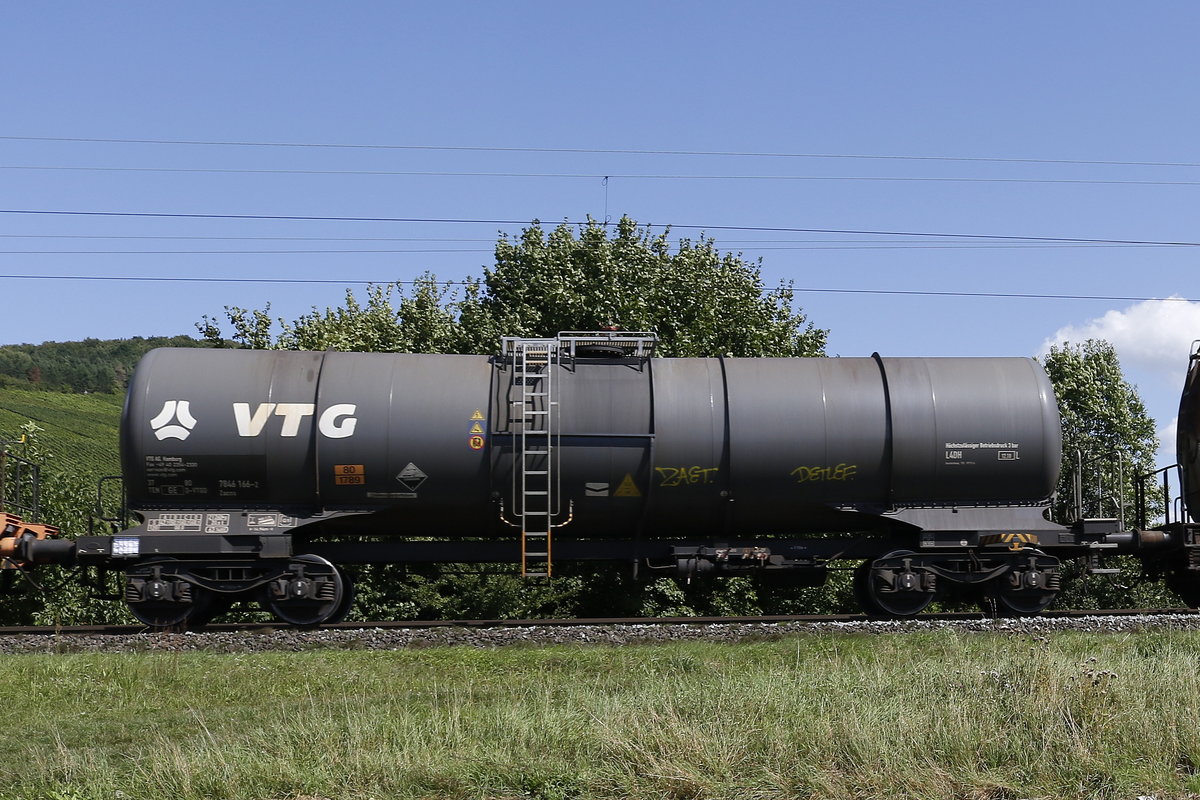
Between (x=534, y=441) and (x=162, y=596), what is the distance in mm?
5507

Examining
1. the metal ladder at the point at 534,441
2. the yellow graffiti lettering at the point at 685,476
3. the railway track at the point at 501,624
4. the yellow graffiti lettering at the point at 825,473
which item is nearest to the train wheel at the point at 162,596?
the railway track at the point at 501,624

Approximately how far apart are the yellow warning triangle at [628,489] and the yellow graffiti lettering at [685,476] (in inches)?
14.0

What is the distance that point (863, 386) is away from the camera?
51.0ft

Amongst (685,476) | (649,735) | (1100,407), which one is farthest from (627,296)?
(1100,407)

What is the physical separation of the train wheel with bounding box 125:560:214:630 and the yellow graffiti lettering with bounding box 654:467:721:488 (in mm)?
6683

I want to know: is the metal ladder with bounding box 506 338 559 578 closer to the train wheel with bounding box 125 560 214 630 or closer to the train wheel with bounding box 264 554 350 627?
the train wheel with bounding box 264 554 350 627

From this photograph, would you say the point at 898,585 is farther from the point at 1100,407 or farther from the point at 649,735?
the point at 1100,407

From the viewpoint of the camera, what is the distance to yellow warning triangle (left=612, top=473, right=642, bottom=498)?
15.2 meters

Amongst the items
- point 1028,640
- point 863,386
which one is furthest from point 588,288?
point 1028,640

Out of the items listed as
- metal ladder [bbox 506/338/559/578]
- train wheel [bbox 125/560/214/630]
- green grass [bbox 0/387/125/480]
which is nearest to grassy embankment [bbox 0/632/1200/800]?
train wheel [bbox 125/560/214/630]

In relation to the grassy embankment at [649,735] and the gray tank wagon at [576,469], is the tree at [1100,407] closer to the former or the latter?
the gray tank wagon at [576,469]

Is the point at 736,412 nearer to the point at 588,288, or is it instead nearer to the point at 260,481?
the point at 260,481

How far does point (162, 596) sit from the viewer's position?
49.0 feet

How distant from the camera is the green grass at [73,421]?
9221cm
